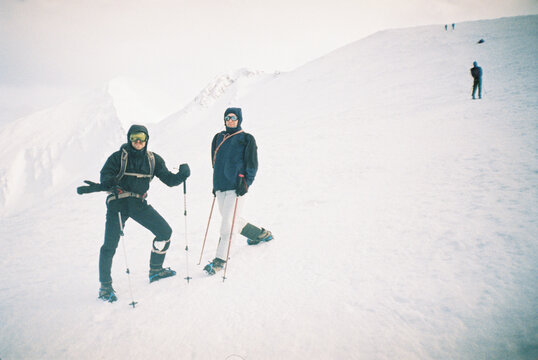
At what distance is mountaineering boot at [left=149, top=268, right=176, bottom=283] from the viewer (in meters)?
3.92

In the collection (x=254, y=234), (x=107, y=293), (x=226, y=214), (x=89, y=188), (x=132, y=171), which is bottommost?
(x=107, y=293)

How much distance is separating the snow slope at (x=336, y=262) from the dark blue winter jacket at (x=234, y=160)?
56.2 inches

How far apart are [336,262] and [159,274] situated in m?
2.88

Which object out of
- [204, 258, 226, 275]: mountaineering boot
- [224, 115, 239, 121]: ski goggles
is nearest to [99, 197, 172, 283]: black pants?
[204, 258, 226, 275]: mountaineering boot

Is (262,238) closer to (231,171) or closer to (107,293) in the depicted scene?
(231,171)

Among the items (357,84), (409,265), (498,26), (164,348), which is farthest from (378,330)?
(498,26)

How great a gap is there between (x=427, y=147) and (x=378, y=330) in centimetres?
729

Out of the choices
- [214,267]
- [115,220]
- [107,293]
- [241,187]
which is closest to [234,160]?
[241,187]

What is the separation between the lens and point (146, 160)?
3729 mm

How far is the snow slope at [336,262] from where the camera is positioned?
2432mm

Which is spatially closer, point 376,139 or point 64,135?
point 376,139

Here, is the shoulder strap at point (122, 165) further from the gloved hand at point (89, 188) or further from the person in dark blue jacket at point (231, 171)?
the person in dark blue jacket at point (231, 171)

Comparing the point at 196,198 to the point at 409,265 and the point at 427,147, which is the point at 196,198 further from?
the point at 427,147

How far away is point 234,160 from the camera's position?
385cm
